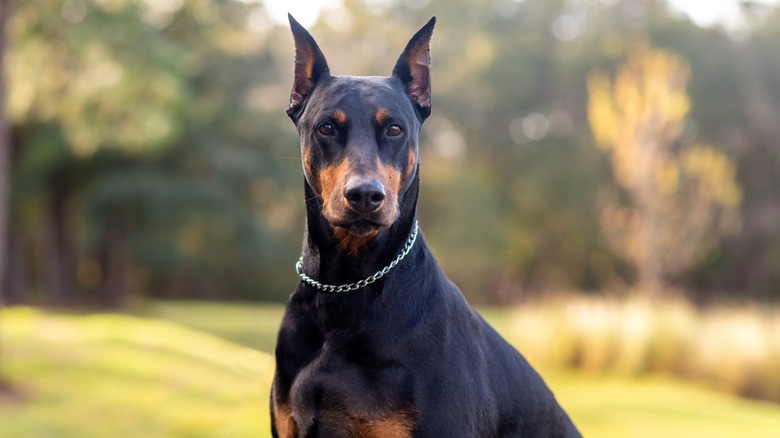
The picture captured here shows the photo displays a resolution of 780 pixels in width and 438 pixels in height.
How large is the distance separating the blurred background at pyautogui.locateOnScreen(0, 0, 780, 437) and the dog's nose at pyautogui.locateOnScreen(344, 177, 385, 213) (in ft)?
3.34

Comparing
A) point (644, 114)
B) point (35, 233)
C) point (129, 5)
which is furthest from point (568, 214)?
point (129, 5)

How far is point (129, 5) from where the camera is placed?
911 centimetres

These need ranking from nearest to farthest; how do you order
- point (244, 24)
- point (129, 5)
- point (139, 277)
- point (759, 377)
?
point (129, 5)
point (759, 377)
point (244, 24)
point (139, 277)

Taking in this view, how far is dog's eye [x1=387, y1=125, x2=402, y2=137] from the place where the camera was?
2.72 m

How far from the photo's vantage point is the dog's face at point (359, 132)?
8.21 feet

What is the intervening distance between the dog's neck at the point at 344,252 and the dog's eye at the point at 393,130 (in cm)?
21

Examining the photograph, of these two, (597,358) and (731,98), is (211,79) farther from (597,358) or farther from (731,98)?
(731,98)

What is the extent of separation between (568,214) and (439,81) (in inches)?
293

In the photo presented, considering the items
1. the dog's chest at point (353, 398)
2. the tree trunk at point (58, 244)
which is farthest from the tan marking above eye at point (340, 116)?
the tree trunk at point (58, 244)

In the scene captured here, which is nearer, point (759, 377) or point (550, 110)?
point (759, 377)

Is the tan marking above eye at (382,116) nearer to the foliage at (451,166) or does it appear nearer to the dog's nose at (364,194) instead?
the dog's nose at (364,194)

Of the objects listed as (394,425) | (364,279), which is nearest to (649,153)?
(364,279)

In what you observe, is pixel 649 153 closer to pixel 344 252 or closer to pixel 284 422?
pixel 344 252

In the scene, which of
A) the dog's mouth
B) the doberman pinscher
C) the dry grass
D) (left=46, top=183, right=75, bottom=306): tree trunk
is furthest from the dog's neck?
(left=46, top=183, right=75, bottom=306): tree trunk
